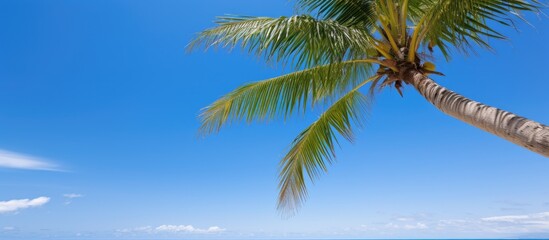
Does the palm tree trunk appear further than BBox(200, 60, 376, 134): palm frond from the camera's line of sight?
No

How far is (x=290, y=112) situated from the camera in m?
5.92

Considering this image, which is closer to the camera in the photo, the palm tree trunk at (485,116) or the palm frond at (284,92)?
the palm tree trunk at (485,116)

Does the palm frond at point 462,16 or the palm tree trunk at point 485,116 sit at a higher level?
the palm frond at point 462,16

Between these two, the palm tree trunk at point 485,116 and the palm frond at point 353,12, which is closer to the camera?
the palm tree trunk at point 485,116

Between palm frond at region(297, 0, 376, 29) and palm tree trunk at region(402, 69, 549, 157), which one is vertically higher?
palm frond at region(297, 0, 376, 29)

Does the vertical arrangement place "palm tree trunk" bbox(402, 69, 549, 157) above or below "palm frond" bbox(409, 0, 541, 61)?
below

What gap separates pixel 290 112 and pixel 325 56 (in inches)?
43.4

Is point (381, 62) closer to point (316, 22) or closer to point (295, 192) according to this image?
point (316, 22)

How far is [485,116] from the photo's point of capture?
4.16 metres

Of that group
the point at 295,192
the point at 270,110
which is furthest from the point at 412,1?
the point at 295,192

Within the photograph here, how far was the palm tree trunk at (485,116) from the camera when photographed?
3.51 meters

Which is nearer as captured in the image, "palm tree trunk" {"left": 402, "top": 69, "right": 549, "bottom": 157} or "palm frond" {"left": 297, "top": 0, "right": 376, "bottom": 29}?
"palm tree trunk" {"left": 402, "top": 69, "right": 549, "bottom": 157}

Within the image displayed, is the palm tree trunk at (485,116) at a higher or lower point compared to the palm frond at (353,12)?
lower

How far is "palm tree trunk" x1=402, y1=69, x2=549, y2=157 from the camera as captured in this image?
11.5 feet
